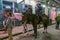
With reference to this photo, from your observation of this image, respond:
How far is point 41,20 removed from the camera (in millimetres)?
15188

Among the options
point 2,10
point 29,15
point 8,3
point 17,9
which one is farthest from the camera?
point 17,9

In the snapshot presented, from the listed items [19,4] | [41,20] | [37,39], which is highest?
[19,4]

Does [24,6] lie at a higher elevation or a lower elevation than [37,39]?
higher

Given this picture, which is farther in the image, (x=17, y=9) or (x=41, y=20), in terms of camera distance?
(x=17, y=9)

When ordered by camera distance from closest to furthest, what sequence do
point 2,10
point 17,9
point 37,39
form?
1. point 37,39
2. point 2,10
3. point 17,9

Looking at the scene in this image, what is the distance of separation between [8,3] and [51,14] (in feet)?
45.1

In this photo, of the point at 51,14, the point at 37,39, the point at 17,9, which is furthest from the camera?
the point at 51,14

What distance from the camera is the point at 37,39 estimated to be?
13.0 meters

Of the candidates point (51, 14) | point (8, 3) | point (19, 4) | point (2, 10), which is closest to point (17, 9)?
point (19, 4)

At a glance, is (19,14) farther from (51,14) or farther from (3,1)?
(51,14)

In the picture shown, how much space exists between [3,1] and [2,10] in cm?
106

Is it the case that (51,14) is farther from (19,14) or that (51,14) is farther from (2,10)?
(2,10)

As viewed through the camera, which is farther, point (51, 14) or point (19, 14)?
point (51, 14)

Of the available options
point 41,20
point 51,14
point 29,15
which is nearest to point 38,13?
point 41,20
